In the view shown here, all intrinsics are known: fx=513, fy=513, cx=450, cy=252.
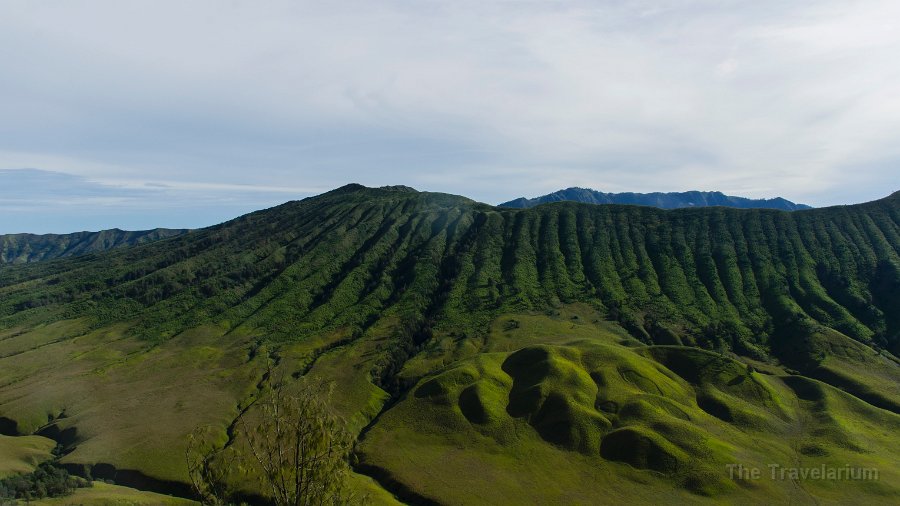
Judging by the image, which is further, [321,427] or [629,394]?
[629,394]

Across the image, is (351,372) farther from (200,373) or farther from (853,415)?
(853,415)

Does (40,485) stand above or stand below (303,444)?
below

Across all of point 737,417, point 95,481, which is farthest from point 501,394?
point 95,481

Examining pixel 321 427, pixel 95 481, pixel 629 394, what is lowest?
pixel 95 481

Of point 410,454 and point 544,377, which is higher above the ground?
point 544,377

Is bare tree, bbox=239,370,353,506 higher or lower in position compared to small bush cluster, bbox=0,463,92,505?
higher

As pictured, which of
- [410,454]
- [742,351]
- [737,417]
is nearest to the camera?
[410,454]

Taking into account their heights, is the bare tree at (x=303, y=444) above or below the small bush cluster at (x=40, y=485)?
above

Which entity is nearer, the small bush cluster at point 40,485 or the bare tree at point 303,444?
the bare tree at point 303,444

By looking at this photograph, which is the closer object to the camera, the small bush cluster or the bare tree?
the bare tree

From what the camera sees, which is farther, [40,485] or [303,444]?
[40,485]

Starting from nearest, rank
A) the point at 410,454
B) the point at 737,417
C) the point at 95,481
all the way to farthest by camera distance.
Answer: the point at 95,481, the point at 410,454, the point at 737,417
